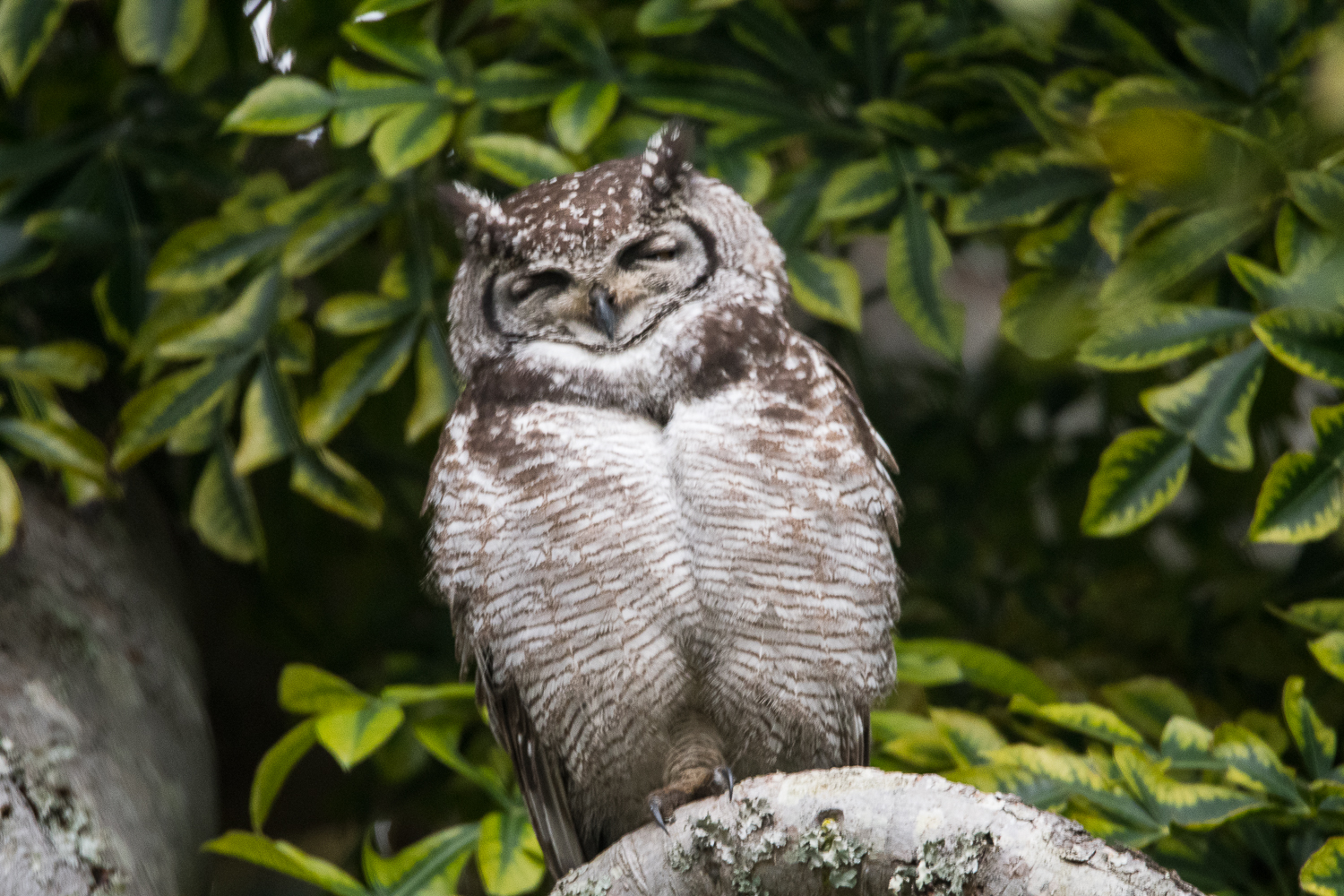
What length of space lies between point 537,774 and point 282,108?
1.32 meters

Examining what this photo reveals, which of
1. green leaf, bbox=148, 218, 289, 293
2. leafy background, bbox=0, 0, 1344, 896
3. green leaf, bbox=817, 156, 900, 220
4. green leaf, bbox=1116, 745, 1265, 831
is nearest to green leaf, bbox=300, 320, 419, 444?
leafy background, bbox=0, 0, 1344, 896

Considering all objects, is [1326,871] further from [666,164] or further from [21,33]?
[21,33]

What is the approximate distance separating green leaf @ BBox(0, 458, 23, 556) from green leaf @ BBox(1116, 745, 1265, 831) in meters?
1.88

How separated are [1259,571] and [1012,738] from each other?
0.69m

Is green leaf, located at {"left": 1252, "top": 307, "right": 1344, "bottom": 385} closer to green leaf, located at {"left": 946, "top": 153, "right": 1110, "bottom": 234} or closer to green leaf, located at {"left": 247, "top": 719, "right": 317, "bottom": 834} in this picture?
green leaf, located at {"left": 946, "top": 153, "right": 1110, "bottom": 234}

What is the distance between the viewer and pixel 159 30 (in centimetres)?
220

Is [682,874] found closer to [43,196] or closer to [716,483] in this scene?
[716,483]

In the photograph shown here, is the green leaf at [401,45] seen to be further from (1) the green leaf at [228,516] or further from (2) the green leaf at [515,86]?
(1) the green leaf at [228,516]

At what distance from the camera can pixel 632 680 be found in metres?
1.66

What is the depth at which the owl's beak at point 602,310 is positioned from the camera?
172cm

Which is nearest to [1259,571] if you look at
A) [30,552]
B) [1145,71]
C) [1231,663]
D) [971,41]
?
[1231,663]

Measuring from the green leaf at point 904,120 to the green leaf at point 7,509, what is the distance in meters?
1.72

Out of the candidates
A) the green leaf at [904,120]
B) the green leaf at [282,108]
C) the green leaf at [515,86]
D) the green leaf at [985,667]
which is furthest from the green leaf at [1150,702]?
the green leaf at [282,108]

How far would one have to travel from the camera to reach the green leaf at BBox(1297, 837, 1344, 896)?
5.24 ft
